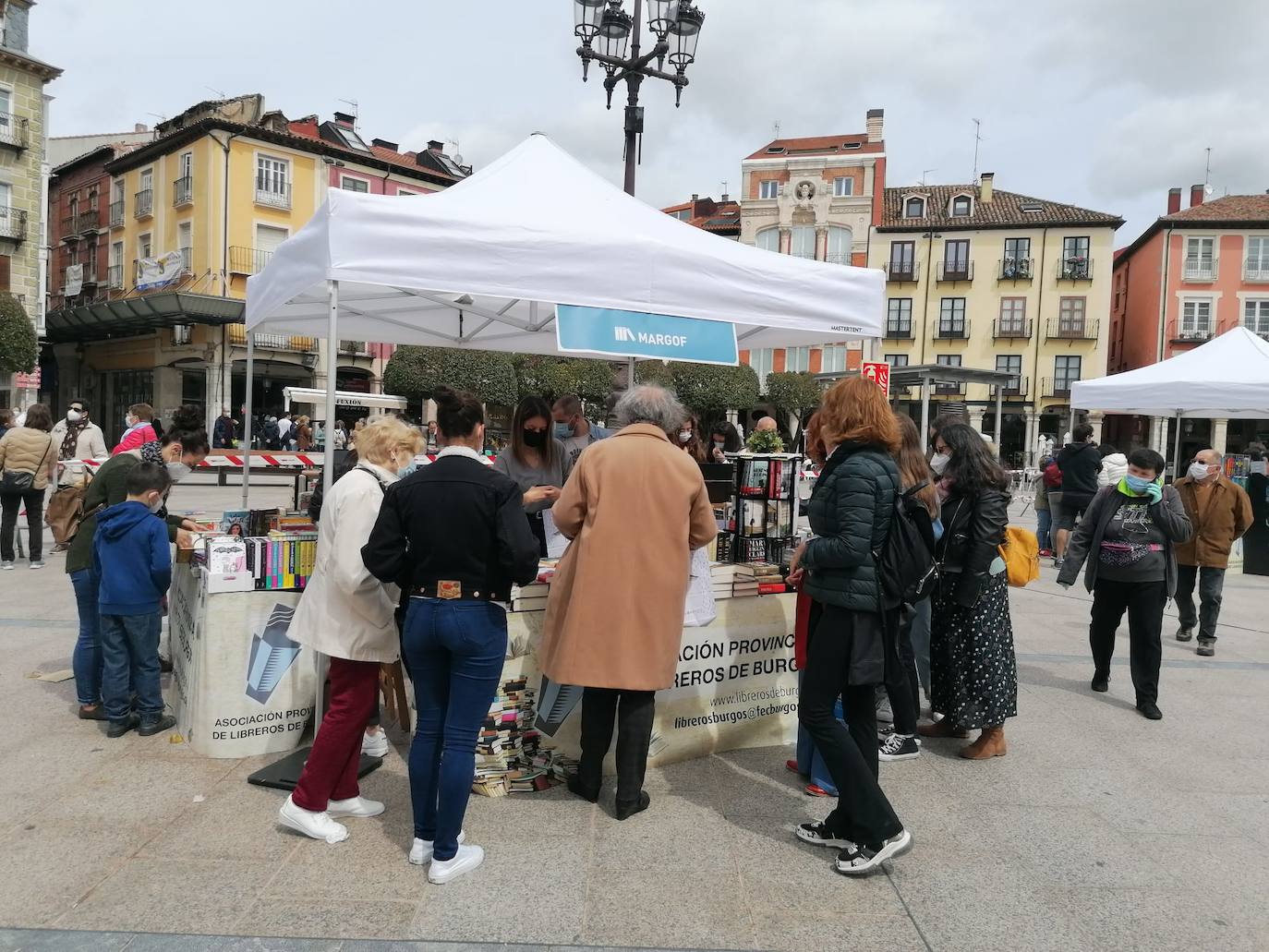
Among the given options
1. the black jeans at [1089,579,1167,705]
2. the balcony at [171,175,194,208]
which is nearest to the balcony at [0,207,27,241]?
the balcony at [171,175,194,208]

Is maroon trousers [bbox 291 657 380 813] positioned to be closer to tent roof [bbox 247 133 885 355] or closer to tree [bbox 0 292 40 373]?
tent roof [bbox 247 133 885 355]

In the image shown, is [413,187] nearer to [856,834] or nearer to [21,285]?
[21,285]

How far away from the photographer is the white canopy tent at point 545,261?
13.1ft

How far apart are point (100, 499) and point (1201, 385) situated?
34.9 feet

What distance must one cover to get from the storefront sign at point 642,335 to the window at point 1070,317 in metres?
44.7

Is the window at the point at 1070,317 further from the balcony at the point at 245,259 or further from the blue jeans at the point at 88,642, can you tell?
the blue jeans at the point at 88,642

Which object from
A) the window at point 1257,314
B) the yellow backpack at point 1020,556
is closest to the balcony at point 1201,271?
the window at point 1257,314

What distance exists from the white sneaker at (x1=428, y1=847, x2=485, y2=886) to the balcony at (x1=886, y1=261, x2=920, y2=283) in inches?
1805

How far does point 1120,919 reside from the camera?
2932mm

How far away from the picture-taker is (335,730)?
3273 mm

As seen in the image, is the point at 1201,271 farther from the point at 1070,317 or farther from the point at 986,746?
the point at 986,746

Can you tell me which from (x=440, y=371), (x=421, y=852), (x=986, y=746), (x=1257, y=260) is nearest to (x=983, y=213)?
(x=1257, y=260)

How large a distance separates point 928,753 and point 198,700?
3.51 metres

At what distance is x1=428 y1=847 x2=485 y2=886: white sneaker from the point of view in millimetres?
3002
